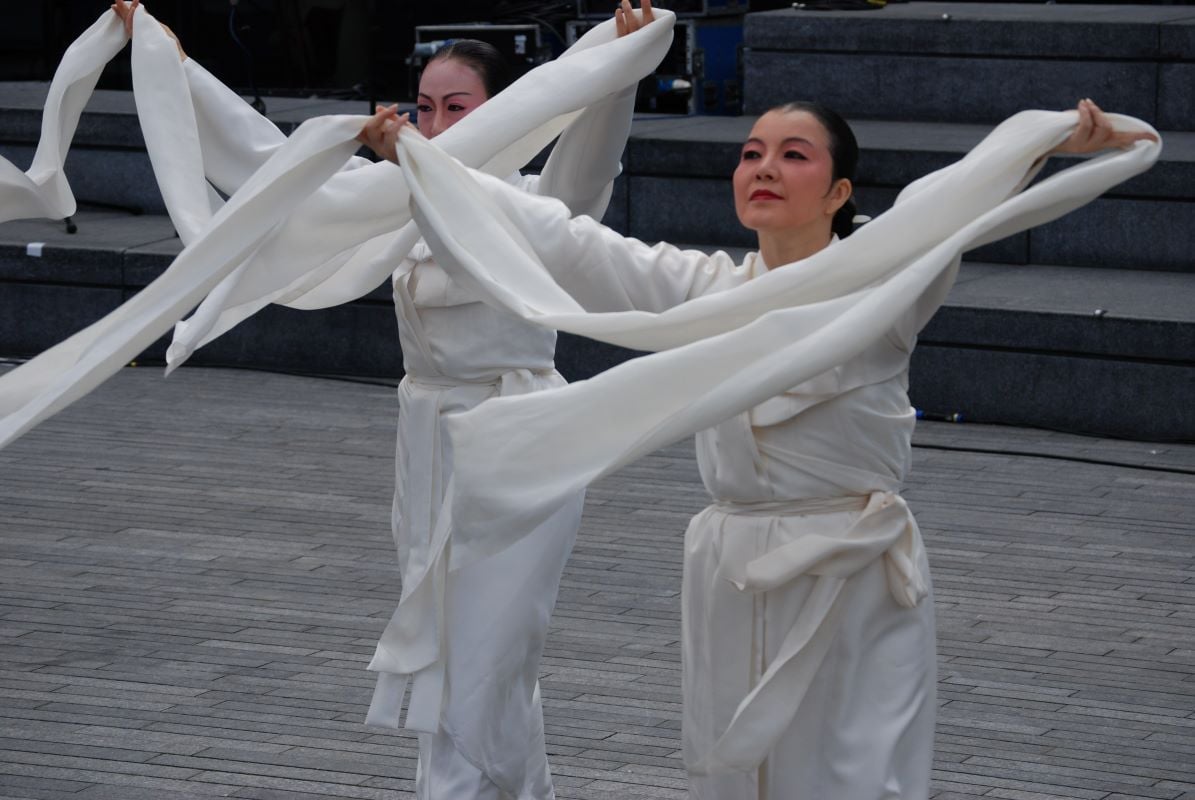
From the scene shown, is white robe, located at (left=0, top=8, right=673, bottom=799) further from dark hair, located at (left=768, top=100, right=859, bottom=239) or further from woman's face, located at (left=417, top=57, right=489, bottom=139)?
dark hair, located at (left=768, top=100, right=859, bottom=239)

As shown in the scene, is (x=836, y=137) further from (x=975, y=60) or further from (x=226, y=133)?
(x=975, y=60)

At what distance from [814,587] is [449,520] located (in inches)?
38.4

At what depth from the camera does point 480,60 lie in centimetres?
397

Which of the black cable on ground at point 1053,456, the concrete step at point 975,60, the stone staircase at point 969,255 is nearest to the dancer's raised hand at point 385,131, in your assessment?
the black cable on ground at point 1053,456

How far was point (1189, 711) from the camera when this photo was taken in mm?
4793

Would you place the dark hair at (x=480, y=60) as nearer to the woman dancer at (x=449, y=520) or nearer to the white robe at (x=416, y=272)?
the woman dancer at (x=449, y=520)

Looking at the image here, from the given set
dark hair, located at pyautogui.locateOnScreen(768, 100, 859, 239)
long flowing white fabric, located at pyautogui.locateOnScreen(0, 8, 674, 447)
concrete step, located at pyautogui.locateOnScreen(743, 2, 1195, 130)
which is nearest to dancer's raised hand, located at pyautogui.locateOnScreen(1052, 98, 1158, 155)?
dark hair, located at pyautogui.locateOnScreen(768, 100, 859, 239)

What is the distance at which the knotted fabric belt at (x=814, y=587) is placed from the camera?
3.05 meters

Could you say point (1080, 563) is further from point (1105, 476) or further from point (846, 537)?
point (846, 537)

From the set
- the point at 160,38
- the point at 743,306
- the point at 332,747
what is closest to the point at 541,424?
the point at 743,306

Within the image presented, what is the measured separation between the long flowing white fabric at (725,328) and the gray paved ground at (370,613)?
61.3 inches

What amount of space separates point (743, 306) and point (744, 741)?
0.67 metres

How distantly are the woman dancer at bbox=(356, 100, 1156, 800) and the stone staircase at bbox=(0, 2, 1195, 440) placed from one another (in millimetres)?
4647

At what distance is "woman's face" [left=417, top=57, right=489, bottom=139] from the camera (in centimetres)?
394
